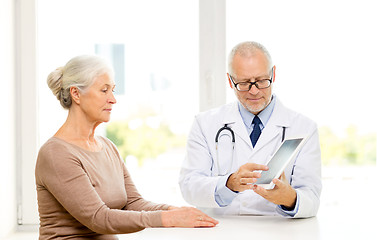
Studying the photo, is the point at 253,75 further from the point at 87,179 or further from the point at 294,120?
the point at 87,179

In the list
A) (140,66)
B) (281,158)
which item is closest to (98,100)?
(281,158)

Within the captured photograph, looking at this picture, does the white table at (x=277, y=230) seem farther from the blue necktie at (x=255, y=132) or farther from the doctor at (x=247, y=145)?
the blue necktie at (x=255, y=132)

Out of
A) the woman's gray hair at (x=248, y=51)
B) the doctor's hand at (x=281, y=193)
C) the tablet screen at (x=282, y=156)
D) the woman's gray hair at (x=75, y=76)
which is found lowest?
the doctor's hand at (x=281, y=193)

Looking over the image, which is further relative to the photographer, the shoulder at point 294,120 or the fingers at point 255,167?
the shoulder at point 294,120

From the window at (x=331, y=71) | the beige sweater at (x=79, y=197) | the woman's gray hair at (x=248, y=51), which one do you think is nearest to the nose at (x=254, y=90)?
the woman's gray hair at (x=248, y=51)

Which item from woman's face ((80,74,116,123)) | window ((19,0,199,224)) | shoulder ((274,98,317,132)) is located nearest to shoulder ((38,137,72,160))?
woman's face ((80,74,116,123))

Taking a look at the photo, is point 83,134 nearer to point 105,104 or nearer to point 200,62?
point 105,104

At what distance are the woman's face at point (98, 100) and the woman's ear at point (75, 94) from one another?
17 millimetres

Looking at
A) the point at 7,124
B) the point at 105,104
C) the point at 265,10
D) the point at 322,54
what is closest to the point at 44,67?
the point at 7,124

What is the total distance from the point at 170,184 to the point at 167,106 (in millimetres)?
505

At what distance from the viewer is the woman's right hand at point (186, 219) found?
6.06 ft

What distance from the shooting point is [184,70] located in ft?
10.6

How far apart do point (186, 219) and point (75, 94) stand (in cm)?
74

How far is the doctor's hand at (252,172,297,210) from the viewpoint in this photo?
1.86m
